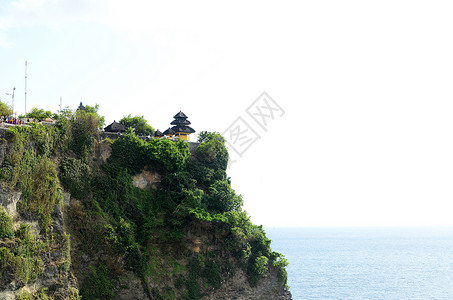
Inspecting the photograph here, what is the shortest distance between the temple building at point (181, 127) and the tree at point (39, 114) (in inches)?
543

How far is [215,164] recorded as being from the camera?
52.6 meters

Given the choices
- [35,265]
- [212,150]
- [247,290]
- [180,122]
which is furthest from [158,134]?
[35,265]

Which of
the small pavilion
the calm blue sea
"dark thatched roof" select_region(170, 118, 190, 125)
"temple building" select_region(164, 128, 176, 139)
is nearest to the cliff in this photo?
"temple building" select_region(164, 128, 176, 139)

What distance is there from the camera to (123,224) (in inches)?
1709

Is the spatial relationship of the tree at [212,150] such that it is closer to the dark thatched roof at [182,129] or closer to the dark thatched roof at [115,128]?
the dark thatched roof at [182,129]

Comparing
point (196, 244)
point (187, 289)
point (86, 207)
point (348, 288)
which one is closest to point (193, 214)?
point (196, 244)

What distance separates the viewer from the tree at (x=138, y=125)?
2063 inches

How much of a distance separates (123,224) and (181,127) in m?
14.9

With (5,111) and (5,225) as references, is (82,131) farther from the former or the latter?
(5,225)

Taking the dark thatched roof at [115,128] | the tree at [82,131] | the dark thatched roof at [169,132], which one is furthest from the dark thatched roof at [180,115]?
the tree at [82,131]

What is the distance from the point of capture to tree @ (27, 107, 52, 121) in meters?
45.6

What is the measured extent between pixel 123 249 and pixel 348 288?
58.6 meters

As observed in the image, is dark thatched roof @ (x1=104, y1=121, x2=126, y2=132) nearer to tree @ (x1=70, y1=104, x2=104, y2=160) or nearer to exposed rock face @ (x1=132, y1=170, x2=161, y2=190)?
tree @ (x1=70, y1=104, x2=104, y2=160)

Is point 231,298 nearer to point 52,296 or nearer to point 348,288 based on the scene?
point 52,296
